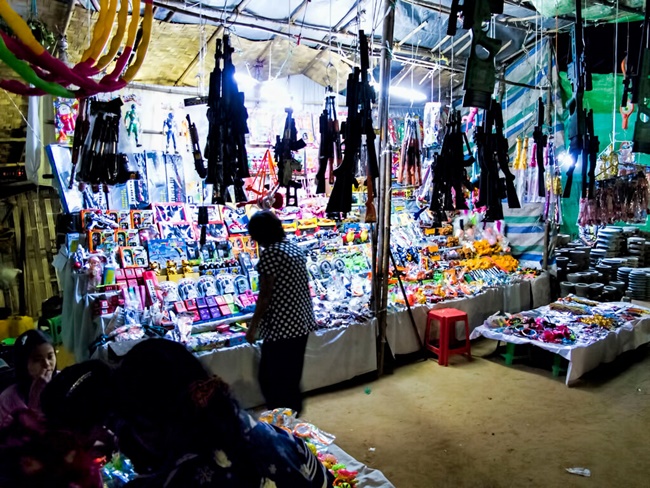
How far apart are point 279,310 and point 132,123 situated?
338cm

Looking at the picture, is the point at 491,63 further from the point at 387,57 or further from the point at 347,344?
the point at 347,344

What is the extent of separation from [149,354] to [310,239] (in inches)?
192

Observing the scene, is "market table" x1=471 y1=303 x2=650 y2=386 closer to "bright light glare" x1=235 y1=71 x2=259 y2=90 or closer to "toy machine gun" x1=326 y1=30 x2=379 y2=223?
"toy machine gun" x1=326 y1=30 x2=379 y2=223

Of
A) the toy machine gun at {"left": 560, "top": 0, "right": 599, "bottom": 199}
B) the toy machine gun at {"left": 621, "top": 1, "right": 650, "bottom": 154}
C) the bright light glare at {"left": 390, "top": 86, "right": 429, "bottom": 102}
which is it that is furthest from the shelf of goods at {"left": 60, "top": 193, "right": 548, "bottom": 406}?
the toy machine gun at {"left": 621, "top": 1, "right": 650, "bottom": 154}

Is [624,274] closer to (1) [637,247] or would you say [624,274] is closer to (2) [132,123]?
(1) [637,247]

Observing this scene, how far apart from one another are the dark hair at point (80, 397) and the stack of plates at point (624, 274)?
992 cm

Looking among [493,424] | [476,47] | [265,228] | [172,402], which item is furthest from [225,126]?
[493,424]

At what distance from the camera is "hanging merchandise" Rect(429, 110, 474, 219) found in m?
4.46

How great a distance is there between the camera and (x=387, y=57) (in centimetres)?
454

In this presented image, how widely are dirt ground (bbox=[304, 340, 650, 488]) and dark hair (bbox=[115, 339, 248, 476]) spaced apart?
225 centimetres

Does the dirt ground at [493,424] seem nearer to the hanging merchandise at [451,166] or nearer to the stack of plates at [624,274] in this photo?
the hanging merchandise at [451,166]

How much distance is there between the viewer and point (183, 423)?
1.19m

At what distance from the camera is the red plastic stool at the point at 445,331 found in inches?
203

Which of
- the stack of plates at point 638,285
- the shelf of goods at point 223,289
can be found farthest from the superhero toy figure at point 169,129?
the stack of plates at point 638,285
